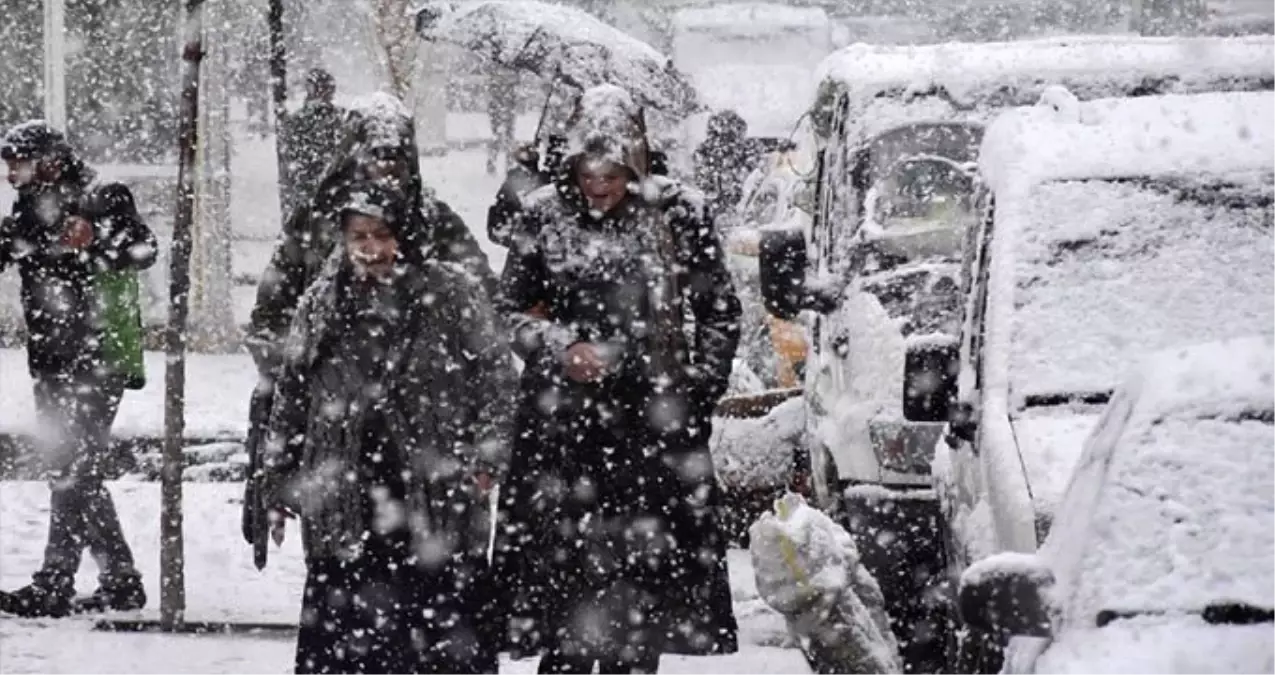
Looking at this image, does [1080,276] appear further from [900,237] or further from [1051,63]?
[1051,63]

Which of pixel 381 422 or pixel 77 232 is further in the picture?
pixel 77 232

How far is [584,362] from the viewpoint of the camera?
607 centimetres

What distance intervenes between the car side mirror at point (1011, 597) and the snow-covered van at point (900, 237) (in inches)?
132

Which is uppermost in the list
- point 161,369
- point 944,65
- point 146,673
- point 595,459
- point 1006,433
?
point 944,65

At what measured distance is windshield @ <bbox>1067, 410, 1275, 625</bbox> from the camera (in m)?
3.67

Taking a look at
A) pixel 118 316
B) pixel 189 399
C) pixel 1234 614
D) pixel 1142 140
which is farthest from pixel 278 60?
pixel 1234 614

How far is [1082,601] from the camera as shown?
3723 millimetres

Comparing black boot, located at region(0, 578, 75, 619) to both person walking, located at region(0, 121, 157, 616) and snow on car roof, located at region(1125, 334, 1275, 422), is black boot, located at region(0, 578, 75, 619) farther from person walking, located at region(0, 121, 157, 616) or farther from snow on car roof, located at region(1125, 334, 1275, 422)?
snow on car roof, located at region(1125, 334, 1275, 422)

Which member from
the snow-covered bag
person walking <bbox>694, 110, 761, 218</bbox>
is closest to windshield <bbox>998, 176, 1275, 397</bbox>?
the snow-covered bag

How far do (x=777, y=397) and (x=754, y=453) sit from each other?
1.07 ft

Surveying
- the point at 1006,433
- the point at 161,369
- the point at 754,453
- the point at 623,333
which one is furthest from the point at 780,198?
the point at 1006,433

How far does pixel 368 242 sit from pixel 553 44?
7840mm

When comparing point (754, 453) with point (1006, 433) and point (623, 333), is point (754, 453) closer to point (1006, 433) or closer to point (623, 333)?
point (623, 333)

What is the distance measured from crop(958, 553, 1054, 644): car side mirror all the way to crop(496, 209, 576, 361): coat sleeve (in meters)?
2.45
